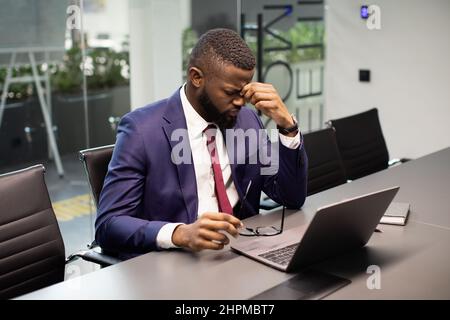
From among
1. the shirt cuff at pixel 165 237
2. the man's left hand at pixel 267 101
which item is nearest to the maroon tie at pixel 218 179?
the man's left hand at pixel 267 101

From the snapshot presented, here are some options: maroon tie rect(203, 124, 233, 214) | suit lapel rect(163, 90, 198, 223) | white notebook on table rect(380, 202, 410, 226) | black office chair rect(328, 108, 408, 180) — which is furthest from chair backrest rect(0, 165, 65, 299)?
black office chair rect(328, 108, 408, 180)

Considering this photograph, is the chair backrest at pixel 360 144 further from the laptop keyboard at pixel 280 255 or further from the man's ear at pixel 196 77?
the laptop keyboard at pixel 280 255

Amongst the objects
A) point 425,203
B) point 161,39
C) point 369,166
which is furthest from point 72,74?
point 425,203

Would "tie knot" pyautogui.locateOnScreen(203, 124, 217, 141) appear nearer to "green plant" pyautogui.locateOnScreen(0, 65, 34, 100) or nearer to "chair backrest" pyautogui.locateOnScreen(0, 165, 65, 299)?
"chair backrest" pyautogui.locateOnScreen(0, 165, 65, 299)

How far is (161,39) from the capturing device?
3.79m

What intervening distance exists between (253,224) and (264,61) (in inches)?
110

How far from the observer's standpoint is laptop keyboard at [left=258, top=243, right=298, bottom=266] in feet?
5.16

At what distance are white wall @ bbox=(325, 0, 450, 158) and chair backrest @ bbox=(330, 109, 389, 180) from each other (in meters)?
1.15

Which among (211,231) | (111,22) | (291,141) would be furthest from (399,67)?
(211,231)

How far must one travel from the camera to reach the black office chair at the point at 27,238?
71.0 inches

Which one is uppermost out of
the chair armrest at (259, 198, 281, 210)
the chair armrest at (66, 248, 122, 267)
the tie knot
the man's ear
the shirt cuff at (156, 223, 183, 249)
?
the man's ear

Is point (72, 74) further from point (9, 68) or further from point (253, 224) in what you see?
point (253, 224)

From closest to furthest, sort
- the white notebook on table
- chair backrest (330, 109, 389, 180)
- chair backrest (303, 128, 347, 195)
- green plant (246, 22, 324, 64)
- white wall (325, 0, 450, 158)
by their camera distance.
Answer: the white notebook on table < chair backrest (303, 128, 347, 195) < chair backrest (330, 109, 389, 180) < white wall (325, 0, 450, 158) < green plant (246, 22, 324, 64)

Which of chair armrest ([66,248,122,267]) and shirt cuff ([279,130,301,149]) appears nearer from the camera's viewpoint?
chair armrest ([66,248,122,267])
